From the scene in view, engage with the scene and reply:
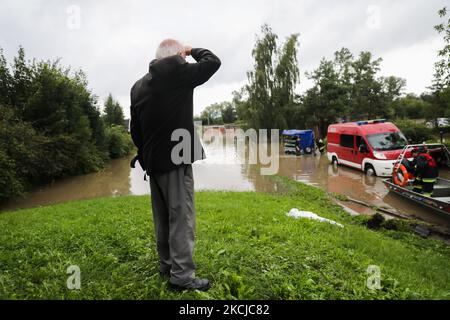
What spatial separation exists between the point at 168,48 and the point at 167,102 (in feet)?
1.64

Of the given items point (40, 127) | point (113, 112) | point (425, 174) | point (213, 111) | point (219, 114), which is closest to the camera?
point (425, 174)

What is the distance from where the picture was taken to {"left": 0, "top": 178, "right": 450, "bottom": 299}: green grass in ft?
9.40

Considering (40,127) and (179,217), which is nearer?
(179,217)

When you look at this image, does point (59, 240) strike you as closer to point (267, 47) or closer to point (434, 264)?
point (434, 264)

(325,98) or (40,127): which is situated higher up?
(325,98)

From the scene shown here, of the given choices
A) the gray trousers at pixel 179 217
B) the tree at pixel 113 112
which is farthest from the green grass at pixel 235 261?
the tree at pixel 113 112

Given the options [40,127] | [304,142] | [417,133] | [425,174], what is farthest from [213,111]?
[425,174]

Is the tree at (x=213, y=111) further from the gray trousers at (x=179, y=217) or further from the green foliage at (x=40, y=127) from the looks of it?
the gray trousers at (x=179, y=217)

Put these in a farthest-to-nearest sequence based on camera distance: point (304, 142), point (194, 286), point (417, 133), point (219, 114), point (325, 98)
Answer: point (219, 114), point (325, 98), point (304, 142), point (417, 133), point (194, 286)

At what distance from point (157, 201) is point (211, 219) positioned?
3.60 metres

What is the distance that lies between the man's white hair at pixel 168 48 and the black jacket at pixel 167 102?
9cm

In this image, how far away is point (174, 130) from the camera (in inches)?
Answer: 103

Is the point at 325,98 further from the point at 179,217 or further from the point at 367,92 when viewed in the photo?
the point at 179,217
